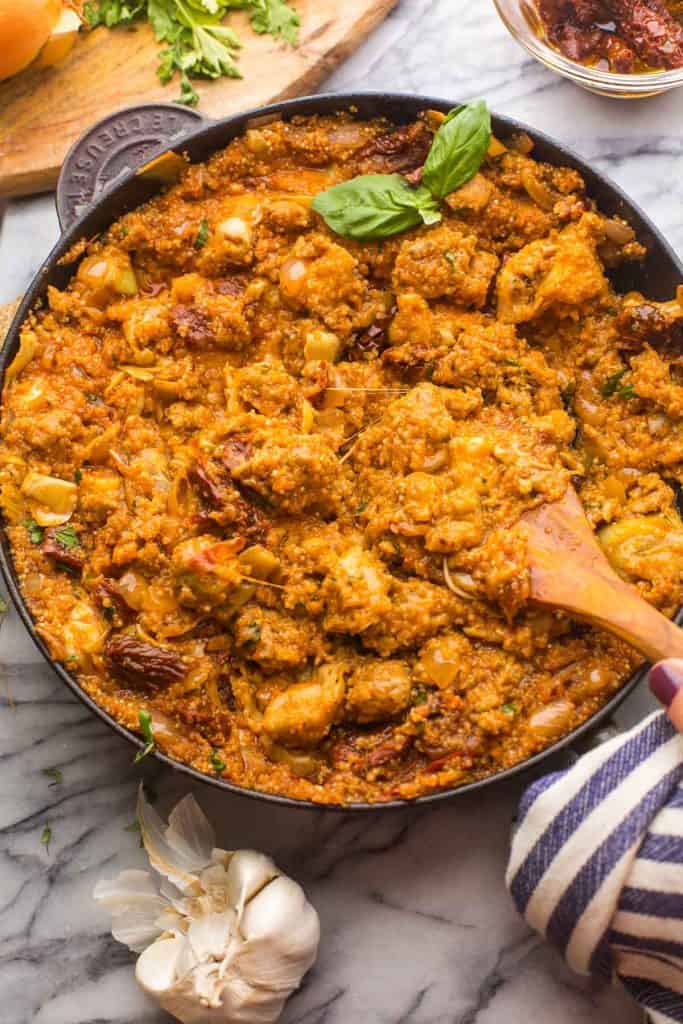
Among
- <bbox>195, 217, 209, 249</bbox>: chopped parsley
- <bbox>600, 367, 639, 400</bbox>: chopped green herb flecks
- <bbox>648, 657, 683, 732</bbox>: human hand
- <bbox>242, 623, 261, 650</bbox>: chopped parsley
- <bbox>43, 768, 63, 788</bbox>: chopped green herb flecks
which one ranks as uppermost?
<bbox>195, 217, 209, 249</bbox>: chopped parsley

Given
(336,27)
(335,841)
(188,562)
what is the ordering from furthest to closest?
1. (336,27)
2. (335,841)
3. (188,562)

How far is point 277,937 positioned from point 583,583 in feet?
4.52

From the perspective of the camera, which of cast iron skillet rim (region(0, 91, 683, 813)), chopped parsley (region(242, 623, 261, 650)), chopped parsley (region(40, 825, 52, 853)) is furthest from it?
chopped parsley (region(40, 825, 52, 853))

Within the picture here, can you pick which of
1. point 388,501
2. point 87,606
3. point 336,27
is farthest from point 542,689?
point 336,27

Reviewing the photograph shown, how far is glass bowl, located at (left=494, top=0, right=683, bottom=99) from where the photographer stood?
12.6 feet

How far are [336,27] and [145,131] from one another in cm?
79

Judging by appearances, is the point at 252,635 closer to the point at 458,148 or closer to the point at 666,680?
the point at 666,680

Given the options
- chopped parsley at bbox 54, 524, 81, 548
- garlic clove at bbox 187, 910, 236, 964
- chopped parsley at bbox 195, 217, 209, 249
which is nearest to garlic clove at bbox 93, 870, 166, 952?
garlic clove at bbox 187, 910, 236, 964

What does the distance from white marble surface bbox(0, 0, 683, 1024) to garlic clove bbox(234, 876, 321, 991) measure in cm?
17

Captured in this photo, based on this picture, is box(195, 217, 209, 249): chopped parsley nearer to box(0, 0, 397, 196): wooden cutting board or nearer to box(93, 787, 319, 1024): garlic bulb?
box(0, 0, 397, 196): wooden cutting board

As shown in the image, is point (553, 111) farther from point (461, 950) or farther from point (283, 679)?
point (461, 950)

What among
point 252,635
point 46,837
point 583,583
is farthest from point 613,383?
point 46,837

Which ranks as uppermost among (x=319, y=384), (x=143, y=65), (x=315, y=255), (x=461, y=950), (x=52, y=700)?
(x=143, y=65)

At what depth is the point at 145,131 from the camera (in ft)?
12.3
